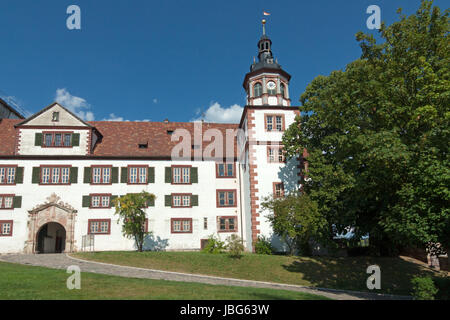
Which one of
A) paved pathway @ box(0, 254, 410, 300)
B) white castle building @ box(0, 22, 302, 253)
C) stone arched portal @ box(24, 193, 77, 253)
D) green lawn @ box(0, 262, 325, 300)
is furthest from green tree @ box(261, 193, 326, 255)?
stone arched portal @ box(24, 193, 77, 253)

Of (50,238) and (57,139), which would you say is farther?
(50,238)

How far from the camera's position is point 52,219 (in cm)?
2736

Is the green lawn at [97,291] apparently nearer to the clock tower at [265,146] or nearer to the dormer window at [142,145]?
the clock tower at [265,146]

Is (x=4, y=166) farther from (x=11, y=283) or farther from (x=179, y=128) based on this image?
(x=11, y=283)

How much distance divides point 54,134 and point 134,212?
1053 centimetres

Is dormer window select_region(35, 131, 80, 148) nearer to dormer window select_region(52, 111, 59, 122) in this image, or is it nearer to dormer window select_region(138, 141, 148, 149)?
dormer window select_region(52, 111, 59, 122)

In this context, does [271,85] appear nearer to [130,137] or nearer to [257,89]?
[257,89]

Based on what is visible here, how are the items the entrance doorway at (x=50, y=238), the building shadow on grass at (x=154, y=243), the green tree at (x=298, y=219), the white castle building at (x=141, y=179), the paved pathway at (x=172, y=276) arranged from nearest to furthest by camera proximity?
the paved pathway at (x=172, y=276) → the green tree at (x=298, y=219) → the white castle building at (x=141, y=179) → the building shadow on grass at (x=154, y=243) → the entrance doorway at (x=50, y=238)

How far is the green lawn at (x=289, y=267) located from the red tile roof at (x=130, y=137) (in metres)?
10.2

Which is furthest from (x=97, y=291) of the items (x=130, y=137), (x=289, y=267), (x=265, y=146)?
(x=130, y=137)

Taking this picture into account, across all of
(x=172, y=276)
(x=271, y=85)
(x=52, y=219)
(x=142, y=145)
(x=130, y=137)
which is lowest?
(x=172, y=276)

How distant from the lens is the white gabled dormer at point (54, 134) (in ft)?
94.7

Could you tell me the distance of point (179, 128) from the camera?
34.3 meters

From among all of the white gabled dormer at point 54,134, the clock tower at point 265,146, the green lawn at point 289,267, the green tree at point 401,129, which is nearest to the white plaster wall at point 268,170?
the clock tower at point 265,146
